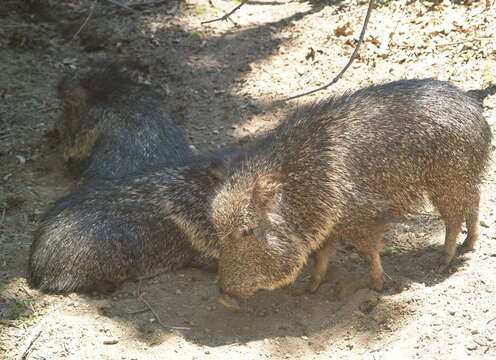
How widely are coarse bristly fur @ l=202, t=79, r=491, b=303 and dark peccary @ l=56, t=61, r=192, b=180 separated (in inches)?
71.7

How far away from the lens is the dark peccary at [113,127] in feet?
20.5

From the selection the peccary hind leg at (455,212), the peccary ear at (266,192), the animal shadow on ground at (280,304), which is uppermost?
the peccary ear at (266,192)

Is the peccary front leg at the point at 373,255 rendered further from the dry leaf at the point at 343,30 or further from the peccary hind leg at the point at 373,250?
the dry leaf at the point at 343,30

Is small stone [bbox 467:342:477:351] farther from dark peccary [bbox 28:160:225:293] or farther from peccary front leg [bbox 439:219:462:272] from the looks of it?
dark peccary [bbox 28:160:225:293]

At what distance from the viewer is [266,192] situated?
164 inches

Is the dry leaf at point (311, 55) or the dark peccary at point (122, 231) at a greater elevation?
the dry leaf at point (311, 55)

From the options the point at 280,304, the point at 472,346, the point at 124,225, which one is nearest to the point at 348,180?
the point at 280,304

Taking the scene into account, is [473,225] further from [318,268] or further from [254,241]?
[254,241]

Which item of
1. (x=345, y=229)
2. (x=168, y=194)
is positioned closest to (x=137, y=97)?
(x=168, y=194)

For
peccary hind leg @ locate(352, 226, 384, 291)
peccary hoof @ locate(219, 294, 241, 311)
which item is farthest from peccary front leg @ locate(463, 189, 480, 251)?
peccary hoof @ locate(219, 294, 241, 311)

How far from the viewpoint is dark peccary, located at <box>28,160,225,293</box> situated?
16.0ft

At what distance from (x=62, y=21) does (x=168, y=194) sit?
519cm

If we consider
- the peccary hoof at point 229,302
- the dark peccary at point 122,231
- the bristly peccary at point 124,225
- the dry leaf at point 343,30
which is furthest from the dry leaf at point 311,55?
the peccary hoof at point 229,302

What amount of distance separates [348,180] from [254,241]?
0.78 m
